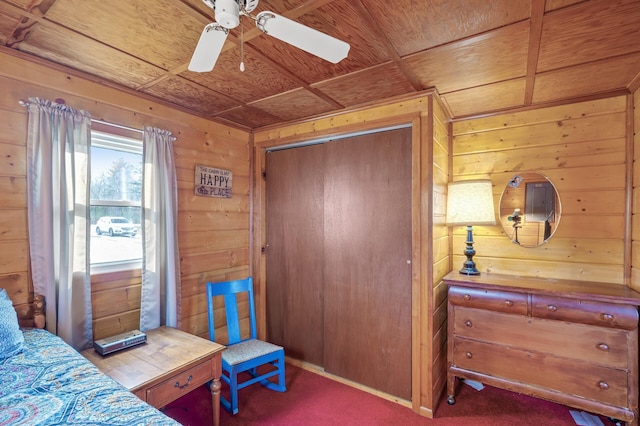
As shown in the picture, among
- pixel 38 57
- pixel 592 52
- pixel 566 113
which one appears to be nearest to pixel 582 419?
pixel 566 113

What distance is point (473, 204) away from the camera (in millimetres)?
2355

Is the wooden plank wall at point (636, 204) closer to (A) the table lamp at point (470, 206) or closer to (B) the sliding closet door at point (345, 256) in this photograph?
(A) the table lamp at point (470, 206)

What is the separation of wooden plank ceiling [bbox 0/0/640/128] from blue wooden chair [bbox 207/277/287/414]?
5.01 feet

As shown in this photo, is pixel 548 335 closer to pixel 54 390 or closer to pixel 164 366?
pixel 164 366

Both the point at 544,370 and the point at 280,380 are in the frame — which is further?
the point at 280,380

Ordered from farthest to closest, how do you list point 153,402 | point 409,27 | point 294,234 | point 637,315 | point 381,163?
point 294,234 < point 381,163 < point 637,315 < point 153,402 < point 409,27

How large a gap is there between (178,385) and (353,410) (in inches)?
48.4

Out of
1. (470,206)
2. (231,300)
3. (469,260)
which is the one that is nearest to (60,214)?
(231,300)

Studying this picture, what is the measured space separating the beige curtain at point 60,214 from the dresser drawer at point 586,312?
288 cm

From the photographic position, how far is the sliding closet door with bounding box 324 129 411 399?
2.35m

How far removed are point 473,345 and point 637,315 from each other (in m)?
0.93

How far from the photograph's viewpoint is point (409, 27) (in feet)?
4.81

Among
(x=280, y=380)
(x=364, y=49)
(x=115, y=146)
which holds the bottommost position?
(x=280, y=380)

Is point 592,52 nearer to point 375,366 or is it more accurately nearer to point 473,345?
point 473,345
